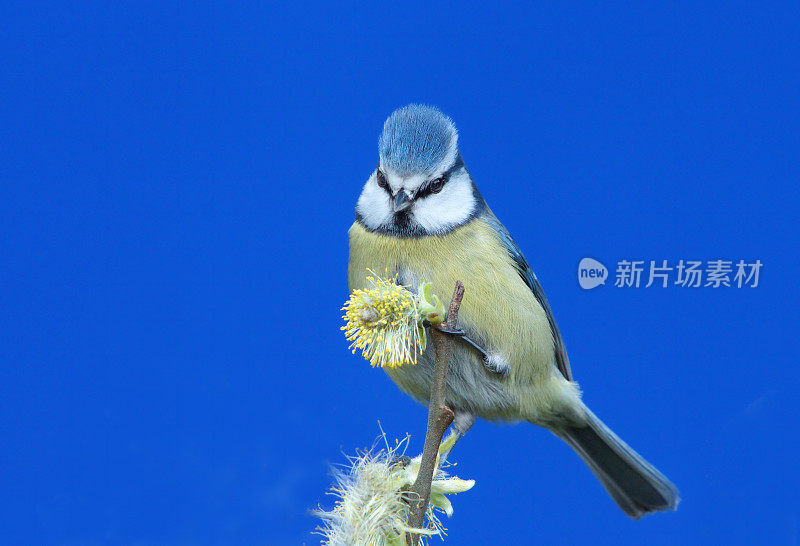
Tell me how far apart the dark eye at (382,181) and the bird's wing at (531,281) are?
0.87ft

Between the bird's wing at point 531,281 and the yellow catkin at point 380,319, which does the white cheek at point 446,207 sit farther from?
the yellow catkin at point 380,319

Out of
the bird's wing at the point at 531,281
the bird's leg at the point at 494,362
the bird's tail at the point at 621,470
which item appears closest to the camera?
the bird's leg at the point at 494,362

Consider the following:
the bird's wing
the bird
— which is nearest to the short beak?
the bird

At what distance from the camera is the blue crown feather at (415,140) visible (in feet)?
4.79

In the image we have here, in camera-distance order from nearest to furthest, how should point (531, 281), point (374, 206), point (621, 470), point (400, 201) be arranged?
point (400, 201) < point (374, 206) < point (531, 281) < point (621, 470)

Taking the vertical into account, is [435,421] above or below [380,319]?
below

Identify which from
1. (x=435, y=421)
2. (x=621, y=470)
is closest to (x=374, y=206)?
(x=435, y=421)

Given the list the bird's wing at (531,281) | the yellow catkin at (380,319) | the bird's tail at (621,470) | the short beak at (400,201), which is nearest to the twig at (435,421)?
the yellow catkin at (380,319)

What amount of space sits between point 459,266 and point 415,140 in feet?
0.88

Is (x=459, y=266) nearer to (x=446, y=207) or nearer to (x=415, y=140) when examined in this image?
(x=446, y=207)

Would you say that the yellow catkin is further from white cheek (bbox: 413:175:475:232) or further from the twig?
white cheek (bbox: 413:175:475:232)

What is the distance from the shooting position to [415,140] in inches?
57.8

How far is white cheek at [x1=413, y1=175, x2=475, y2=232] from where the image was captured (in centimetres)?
153

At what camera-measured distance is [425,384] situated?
165 centimetres
